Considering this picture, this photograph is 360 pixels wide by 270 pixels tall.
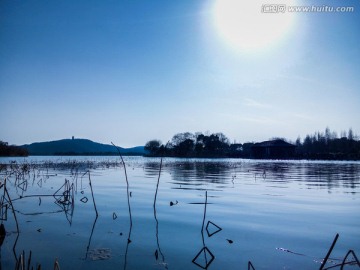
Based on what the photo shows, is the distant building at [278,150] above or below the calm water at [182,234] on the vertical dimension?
above

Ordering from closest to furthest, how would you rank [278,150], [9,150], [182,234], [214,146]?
[182,234]
[9,150]
[278,150]
[214,146]

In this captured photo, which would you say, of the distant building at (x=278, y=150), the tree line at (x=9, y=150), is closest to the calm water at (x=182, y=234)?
the tree line at (x=9, y=150)

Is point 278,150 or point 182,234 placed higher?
point 278,150

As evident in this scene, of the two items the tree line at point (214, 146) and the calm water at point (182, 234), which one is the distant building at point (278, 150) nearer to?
the tree line at point (214, 146)

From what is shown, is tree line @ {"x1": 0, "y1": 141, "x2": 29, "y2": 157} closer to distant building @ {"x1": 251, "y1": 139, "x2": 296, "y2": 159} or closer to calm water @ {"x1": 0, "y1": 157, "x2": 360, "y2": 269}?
calm water @ {"x1": 0, "y1": 157, "x2": 360, "y2": 269}

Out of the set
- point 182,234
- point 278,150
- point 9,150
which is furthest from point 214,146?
point 182,234

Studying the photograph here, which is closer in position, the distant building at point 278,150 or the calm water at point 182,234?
the calm water at point 182,234

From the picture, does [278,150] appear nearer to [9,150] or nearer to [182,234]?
[9,150]

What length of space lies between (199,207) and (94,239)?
5730 mm

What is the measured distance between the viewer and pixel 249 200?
46.5 feet

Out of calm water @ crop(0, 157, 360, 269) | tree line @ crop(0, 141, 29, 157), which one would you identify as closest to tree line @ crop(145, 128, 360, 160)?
tree line @ crop(0, 141, 29, 157)

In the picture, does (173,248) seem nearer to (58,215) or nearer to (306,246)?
(306,246)

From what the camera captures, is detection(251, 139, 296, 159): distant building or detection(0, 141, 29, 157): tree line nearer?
detection(0, 141, 29, 157): tree line

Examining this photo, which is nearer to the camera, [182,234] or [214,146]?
[182,234]
